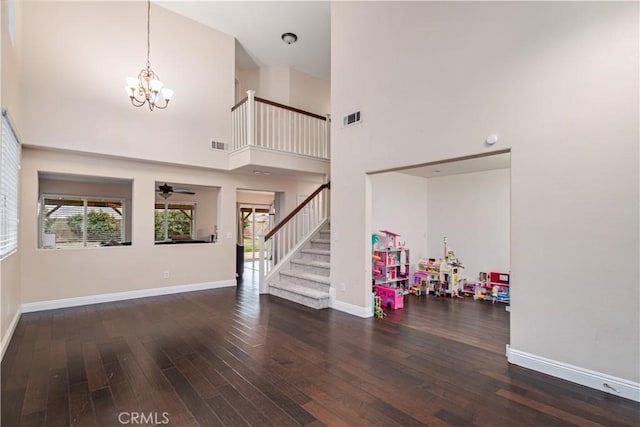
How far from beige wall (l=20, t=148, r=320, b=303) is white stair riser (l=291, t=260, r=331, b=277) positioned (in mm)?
1487

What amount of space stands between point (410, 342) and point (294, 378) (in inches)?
60.7

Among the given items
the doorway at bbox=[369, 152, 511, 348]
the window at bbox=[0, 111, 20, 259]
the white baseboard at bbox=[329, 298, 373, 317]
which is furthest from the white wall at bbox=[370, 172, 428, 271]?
the window at bbox=[0, 111, 20, 259]

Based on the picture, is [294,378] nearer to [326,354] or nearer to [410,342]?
[326,354]

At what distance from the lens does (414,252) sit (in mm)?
6840

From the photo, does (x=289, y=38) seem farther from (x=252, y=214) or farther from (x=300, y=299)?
(x=252, y=214)

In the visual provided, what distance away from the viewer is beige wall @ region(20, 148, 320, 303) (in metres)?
4.82

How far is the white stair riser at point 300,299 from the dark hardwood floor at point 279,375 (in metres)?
0.43

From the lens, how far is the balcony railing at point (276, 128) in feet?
19.7

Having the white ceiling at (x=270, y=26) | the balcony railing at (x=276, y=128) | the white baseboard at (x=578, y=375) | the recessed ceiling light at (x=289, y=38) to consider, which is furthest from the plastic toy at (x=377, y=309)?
the recessed ceiling light at (x=289, y=38)

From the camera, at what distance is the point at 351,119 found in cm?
485

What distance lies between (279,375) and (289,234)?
13.3 feet

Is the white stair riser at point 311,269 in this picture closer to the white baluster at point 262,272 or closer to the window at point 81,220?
the white baluster at point 262,272

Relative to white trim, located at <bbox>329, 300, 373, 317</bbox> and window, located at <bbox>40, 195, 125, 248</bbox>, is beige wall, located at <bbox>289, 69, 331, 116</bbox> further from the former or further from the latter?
window, located at <bbox>40, 195, 125, 248</bbox>

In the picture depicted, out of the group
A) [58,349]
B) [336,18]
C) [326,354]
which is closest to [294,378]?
[326,354]
